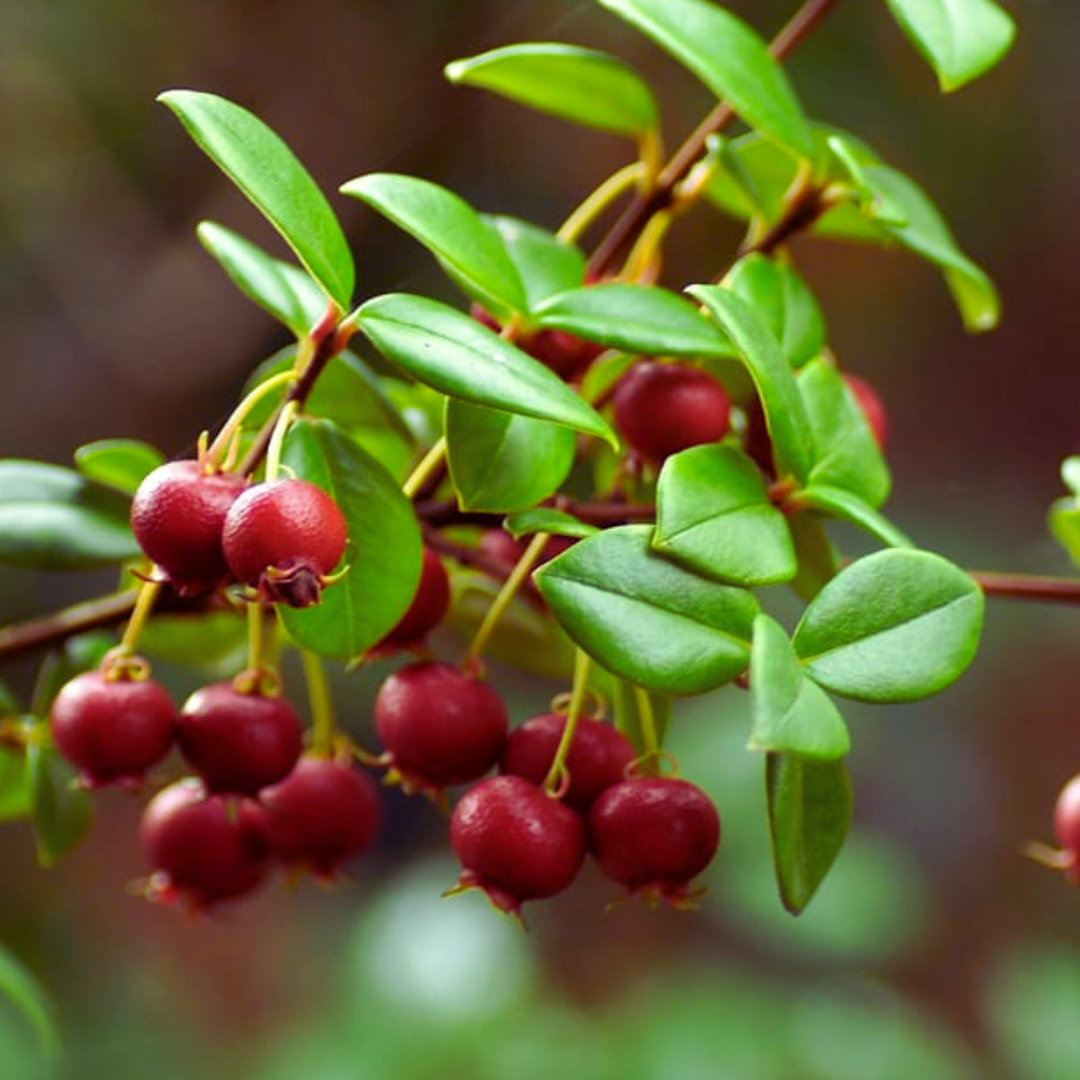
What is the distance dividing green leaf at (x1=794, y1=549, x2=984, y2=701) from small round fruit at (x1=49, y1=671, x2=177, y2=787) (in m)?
0.27

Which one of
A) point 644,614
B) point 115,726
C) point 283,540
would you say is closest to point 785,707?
point 644,614

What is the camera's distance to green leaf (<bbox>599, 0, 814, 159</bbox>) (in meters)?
0.66

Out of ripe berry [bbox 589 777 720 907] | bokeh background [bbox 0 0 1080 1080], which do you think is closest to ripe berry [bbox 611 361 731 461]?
ripe berry [bbox 589 777 720 907]

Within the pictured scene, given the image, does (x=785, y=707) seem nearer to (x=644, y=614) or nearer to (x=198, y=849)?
(x=644, y=614)

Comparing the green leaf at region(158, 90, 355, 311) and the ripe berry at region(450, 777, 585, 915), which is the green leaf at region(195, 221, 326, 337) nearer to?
the green leaf at region(158, 90, 355, 311)

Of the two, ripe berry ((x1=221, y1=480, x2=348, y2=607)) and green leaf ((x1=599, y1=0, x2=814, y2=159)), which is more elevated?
green leaf ((x1=599, y1=0, x2=814, y2=159))

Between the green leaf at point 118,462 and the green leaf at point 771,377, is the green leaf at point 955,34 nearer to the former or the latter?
the green leaf at point 771,377

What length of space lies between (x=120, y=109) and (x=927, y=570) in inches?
85.9

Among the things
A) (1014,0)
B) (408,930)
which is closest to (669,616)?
(408,930)

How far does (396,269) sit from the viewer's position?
2.45 metres

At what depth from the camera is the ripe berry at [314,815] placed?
0.76 m

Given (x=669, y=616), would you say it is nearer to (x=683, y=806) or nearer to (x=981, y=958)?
(x=683, y=806)

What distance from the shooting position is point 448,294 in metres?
2.26

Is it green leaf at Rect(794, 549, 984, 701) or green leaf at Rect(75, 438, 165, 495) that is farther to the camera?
green leaf at Rect(75, 438, 165, 495)
